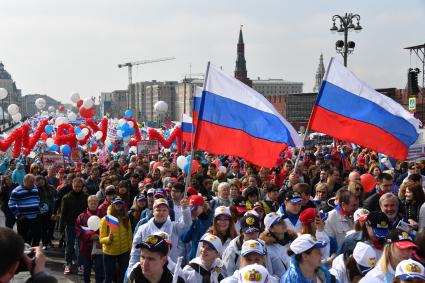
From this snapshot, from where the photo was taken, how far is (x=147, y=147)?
693 inches

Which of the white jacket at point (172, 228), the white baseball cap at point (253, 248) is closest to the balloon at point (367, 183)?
the white jacket at point (172, 228)

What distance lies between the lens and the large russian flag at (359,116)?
25.8ft

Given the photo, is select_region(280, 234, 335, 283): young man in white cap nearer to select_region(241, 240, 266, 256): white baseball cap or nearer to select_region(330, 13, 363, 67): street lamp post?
select_region(241, 240, 266, 256): white baseball cap

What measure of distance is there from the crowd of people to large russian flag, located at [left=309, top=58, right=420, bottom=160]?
53 centimetres

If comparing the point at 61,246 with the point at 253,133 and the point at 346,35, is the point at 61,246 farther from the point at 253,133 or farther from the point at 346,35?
the point at 346,35

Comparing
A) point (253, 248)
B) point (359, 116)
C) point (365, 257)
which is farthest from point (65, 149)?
point (365, 257)

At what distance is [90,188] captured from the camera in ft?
36.5

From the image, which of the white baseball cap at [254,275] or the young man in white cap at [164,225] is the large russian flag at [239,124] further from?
the white baseball cap at [254,275]

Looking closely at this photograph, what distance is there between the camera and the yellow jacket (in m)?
6.96

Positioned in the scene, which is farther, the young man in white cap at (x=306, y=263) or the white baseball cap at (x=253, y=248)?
the white baseball cap at (x=253, y=248)

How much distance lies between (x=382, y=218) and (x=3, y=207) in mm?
8269

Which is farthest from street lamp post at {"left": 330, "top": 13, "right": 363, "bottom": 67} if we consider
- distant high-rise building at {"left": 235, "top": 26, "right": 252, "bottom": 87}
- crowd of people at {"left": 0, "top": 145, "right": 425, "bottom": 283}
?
distant high-rise building at {"left": 235, "top": 26, "right": 252, "bottom": 87}

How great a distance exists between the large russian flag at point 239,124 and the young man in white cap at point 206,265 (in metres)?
2.60

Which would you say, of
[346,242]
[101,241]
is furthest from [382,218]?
[101,241]
